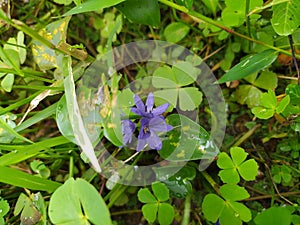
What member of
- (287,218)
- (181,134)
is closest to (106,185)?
(181,134)

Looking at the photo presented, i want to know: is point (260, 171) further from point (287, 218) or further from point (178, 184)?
point (287, 218)

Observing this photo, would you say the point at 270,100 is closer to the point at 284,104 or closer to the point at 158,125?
the point at 284,104

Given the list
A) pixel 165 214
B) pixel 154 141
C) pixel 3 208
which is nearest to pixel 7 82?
pixel 3 208

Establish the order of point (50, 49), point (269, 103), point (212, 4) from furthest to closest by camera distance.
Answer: point (212, 4) < point (50, 49) < point (269, 103)

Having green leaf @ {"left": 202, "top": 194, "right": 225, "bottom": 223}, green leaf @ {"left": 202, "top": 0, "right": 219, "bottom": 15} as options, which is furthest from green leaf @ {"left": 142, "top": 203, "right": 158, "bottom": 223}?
green leaf @ {"left": 202, "top": 0, "right": 219, "bottom": 15}

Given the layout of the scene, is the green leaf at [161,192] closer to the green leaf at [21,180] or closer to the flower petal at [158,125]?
the flower petal at [158,125]

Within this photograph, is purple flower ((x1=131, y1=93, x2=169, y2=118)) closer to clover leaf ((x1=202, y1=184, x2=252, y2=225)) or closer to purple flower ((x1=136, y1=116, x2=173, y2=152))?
purple flower ((x1=136, y1=116, x2=173, y2=152))
